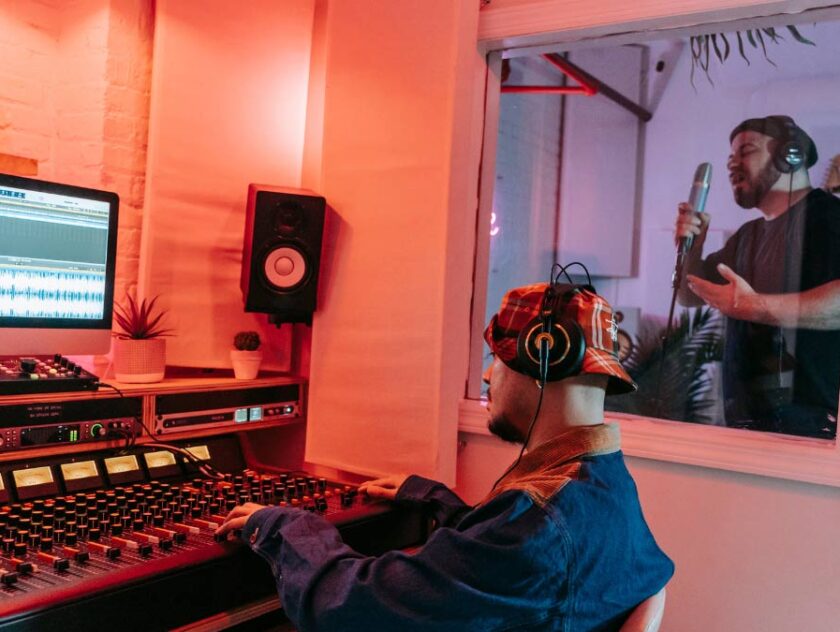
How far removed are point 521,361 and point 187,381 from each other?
3.70 ft

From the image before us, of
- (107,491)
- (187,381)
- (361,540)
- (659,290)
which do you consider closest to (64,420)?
(107,491)

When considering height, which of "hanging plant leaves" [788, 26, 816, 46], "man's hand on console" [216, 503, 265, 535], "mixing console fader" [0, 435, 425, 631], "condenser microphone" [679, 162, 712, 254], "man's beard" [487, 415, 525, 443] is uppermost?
"hanging plant leaves" [788, 26, 816, 46]

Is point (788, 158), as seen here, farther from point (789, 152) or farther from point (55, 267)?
point (55, 267)

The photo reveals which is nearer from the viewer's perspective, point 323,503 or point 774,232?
point 323,503

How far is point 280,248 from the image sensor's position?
7.30ft

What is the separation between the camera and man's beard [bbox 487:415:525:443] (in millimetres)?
1385

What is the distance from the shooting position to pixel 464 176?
6.97ft

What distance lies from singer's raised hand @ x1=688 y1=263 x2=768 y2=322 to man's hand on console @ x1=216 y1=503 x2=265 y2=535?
2024mm

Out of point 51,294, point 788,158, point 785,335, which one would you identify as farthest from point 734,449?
point 51,294

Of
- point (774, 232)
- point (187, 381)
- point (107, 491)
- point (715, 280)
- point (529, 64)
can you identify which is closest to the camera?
point (107, 491)

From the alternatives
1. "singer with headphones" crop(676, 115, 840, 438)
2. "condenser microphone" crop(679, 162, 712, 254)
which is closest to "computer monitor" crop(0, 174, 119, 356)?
"singer with headphones" crop(676, 115, 840, 438)

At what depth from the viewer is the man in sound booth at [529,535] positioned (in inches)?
43.6

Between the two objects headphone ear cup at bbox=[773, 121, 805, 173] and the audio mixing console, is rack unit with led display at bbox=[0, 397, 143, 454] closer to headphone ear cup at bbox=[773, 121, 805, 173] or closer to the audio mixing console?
the audio mixing console

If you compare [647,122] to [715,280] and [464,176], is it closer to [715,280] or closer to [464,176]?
[715,280]
